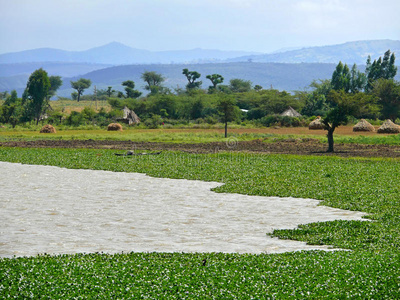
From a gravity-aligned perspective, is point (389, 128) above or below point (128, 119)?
above

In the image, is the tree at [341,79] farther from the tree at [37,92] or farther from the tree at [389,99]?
the tree at [37,92]

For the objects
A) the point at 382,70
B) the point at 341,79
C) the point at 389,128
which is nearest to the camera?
the point at 389,128

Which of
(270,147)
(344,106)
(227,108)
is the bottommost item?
(270,147)

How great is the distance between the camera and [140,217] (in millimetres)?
17547

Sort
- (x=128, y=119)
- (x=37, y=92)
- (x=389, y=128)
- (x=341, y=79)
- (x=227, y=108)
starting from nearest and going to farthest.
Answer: (x=227, y=108)
(x=389, y=128)
(x=128, y=119)
(x=37, y=92)
(x=341, y=79)

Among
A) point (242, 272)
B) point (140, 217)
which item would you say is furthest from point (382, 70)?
point (242, 272)

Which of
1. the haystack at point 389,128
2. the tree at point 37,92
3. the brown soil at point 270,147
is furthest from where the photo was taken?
the tree at point 37,92

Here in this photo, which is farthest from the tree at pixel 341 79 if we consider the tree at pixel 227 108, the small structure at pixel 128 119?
the tree at pixel 227 108

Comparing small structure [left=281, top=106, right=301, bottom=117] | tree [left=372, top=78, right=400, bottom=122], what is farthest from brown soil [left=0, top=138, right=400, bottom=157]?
tree [left=372, top=78, right=400, bottom=122]

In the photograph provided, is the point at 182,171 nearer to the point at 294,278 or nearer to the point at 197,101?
the point at 294,278

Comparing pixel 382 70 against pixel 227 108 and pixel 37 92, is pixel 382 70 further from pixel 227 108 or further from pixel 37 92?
pixel 37 92

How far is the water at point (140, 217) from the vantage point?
45.0 ft

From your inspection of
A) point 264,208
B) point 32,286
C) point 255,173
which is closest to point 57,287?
point 32,286

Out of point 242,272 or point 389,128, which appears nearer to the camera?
point 242,272
